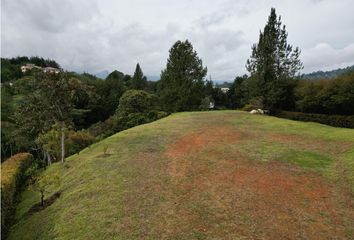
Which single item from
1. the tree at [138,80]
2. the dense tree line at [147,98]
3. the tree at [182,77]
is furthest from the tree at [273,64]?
the tree at [138,80]

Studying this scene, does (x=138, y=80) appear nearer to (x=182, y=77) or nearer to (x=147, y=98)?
(x=182, y=77)

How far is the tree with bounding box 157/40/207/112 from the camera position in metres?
38.7

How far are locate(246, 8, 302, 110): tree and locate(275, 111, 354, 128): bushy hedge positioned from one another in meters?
2.74

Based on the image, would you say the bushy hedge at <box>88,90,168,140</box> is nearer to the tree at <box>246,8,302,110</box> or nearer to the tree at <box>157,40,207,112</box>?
the tree at <box>157,40,207,112</box>

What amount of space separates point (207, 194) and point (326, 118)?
1736 centimetres

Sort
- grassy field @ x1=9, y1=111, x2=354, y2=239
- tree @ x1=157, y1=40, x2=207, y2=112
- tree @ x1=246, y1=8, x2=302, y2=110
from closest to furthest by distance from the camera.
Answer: grassy field @ x1=9, y1=111, x2=354, y2=239 < tree @ x1=246, y1=8, x2=302, y2=110 < tree @ x1=157, y1=40, x2=207, y2=112

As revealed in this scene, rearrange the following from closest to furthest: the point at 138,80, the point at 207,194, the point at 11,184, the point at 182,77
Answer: the point at 207,194, the point at 11,184, the point at 182,77, the point at 138,80

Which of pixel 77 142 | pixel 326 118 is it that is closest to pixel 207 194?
pixel 77 142

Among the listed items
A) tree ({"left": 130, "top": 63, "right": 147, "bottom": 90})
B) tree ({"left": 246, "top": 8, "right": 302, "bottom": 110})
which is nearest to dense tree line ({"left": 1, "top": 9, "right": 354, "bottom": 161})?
tree ({"left": 246, "top": 8, "right": 302, "bottom": 110})

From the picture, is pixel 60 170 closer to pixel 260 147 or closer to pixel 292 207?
pixel 260 147

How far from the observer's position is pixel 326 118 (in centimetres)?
2219

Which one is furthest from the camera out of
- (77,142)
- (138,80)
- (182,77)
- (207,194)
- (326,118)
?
(138,80)

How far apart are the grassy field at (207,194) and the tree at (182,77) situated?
22948 mm

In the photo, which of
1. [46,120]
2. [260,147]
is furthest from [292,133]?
[46,120]
